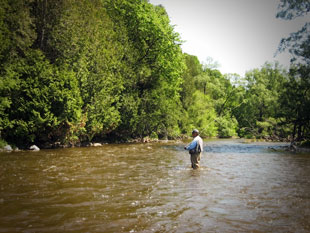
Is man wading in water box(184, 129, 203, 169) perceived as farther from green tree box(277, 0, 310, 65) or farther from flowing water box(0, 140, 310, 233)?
green tree box(277, 0, 310, 65)

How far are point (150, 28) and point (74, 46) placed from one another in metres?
13.3

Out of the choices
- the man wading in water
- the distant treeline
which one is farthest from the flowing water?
the distant treeline

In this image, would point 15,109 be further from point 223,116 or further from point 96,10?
point 223,116

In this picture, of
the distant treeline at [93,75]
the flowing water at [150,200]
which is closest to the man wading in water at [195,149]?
the flowing water at [150,200]

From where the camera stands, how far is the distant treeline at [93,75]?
21.6m

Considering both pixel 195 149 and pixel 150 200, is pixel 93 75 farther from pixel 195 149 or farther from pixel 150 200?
pixel 150 200

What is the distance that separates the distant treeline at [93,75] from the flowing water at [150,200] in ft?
31.8

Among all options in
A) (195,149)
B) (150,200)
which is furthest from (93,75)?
(150,200)

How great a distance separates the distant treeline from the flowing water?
9.69 metres

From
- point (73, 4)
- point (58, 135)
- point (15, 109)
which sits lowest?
point (58, 135)

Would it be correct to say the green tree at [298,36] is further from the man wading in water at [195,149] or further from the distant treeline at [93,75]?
the man wading in water at [195,149]

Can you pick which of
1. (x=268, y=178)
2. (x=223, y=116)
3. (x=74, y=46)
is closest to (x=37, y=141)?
(x=74, y=46)

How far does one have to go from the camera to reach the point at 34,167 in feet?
44.7

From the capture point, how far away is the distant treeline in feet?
70.9
